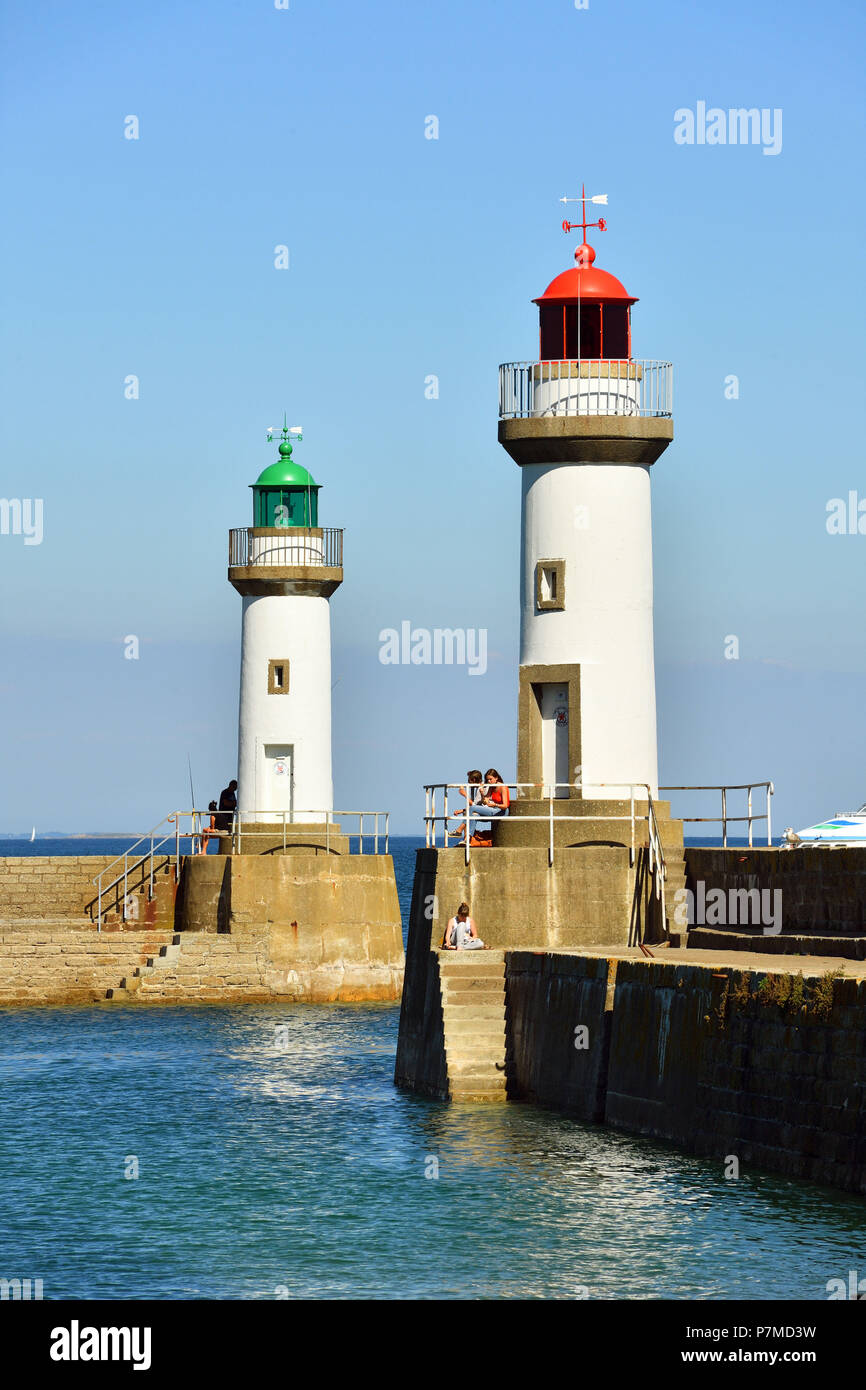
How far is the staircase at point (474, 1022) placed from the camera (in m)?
24.3

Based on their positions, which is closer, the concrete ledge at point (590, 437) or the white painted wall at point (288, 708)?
the concrete ledge at point (590, 437)

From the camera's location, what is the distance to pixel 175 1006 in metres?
39.3

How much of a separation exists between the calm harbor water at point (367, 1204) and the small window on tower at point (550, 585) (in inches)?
257

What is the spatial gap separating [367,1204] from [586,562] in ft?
32.3

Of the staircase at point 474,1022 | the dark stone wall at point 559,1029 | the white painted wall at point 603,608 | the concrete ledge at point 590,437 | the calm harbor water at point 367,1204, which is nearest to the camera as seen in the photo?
the calm harbor water at point 367,1204

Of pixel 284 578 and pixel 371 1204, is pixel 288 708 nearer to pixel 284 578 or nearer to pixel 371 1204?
pixel 284 578

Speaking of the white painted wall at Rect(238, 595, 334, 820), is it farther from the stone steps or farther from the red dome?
the red dome

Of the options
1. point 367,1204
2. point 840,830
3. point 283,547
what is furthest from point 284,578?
point 367,1204

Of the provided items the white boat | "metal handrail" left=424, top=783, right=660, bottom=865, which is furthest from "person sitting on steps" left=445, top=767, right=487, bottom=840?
the white boat

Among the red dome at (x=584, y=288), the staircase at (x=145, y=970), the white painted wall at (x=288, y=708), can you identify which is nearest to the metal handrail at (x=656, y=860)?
the red dome at (x=584, y=288)

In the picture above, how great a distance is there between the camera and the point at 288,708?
42125 mm

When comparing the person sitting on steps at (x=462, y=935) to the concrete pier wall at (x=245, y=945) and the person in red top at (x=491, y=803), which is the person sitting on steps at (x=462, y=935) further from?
the concrete pier wall at (x=245, y=945)

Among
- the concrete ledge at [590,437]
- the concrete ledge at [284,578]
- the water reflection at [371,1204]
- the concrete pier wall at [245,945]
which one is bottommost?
the water reflection at [371,1204]
